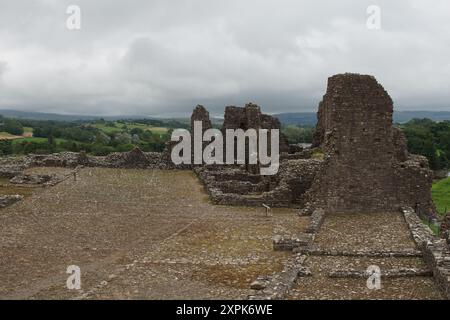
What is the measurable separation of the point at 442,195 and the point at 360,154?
1719 cm

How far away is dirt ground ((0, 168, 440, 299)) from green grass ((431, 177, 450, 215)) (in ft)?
40.4

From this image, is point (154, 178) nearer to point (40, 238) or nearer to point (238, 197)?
point (238, 197)

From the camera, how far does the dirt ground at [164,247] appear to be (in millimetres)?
12570

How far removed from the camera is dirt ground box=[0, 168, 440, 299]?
1257cm

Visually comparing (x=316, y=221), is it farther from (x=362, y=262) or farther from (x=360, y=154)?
(x=362, y=262)

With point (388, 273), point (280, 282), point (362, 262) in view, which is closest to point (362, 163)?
point (362, 262)

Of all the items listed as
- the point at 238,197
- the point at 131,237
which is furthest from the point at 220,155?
the point at 131,237
